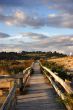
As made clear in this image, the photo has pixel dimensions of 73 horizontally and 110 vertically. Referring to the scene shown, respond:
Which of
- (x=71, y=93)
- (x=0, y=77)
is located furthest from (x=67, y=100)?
(x=0, y=77)

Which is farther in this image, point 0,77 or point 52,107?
point 0,77

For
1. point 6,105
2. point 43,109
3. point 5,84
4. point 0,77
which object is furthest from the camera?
point 5,84

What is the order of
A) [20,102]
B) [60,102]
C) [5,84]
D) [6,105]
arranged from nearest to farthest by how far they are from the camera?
[6,105] → [60,102] → [20,102] → [5,84]

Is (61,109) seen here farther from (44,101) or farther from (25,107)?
(44,101)

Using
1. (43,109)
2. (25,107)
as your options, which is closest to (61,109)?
(43,109)

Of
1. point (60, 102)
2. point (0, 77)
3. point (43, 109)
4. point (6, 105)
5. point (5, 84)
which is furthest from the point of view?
point (5, 84)

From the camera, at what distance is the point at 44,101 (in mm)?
15148

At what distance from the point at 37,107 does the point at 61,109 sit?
37.7 inches

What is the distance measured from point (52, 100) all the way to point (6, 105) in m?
6.66

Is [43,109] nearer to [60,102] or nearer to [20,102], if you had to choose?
[60,102]

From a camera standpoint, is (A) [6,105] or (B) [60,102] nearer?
(A) [6,105]

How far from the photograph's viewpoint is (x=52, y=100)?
15.5m

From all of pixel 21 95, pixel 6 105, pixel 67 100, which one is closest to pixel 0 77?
pixel 21 95

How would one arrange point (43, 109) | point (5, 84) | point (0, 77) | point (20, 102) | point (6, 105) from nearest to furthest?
point (6, 105), point (43, 109), point (20, 102), point (0, 77), point (5, 84)
